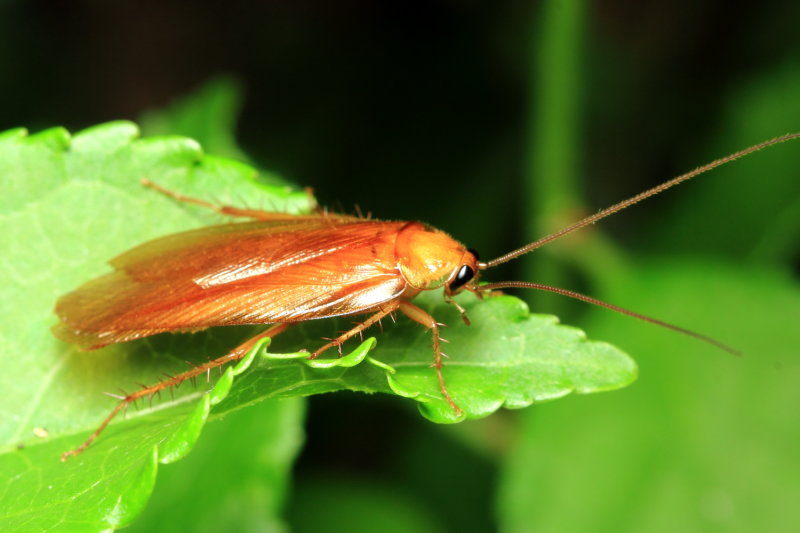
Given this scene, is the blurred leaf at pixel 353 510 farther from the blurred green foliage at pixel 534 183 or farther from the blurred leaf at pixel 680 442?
the blurred leaf at pixel 680 442

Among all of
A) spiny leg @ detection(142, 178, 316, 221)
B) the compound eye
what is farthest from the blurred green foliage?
the compound eye

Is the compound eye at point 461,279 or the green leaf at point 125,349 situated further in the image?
the compound eye at point 461,279

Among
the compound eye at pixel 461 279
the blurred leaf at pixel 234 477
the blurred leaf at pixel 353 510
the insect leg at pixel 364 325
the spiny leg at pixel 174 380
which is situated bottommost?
the blurred leaf at pixel 353 510

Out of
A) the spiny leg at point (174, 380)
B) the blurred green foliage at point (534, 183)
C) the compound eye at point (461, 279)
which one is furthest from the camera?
the blurred green foliage at point (534, 183)

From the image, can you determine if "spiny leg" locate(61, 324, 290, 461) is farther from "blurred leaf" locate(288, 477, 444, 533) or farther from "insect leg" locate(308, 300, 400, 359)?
"blurred leaf" locate(288, 477, 444, 533)

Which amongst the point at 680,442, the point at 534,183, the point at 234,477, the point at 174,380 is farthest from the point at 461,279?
the point at 534,183

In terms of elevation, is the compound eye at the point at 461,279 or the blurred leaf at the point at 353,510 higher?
the compound eye at the point at 461,279

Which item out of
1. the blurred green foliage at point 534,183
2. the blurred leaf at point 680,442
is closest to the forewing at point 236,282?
the blurred green foliage at point 534,183
